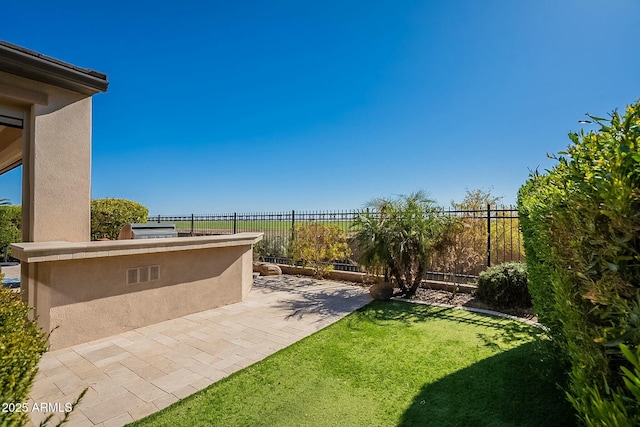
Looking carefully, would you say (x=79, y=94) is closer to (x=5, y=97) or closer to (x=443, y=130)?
(x=5, y=97)

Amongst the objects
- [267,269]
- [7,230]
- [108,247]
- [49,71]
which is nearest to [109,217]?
[7,230]

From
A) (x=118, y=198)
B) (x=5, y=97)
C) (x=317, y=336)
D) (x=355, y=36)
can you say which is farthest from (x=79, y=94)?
(x=118, y=198)

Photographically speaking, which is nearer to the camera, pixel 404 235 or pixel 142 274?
pixel 142 274

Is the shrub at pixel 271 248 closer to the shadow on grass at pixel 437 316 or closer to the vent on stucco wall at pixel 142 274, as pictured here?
the shadow on grass at pixel 437 316

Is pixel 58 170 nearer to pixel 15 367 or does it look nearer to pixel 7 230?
pixel 15 367

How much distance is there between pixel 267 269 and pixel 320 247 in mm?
2576

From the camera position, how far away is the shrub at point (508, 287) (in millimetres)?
7289

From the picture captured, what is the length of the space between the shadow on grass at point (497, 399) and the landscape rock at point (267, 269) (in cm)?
884

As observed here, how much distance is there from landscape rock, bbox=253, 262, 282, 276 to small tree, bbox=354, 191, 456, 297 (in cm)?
470

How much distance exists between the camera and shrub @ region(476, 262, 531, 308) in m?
7.29

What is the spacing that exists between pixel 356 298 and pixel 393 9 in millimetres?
8319

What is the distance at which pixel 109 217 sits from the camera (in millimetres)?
13844

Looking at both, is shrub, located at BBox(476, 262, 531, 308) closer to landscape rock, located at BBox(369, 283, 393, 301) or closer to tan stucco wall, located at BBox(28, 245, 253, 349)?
landscape rock, located at BBox(369, 283, 393, 301)

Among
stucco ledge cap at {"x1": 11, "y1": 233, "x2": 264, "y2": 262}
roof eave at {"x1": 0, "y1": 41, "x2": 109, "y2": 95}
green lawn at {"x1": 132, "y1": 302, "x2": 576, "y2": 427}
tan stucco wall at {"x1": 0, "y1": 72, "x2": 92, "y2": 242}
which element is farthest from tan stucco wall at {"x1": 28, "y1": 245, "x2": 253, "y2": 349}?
roof eave at {"x1": 0, "y1": 41, "x2": 109, "y2": 95}
